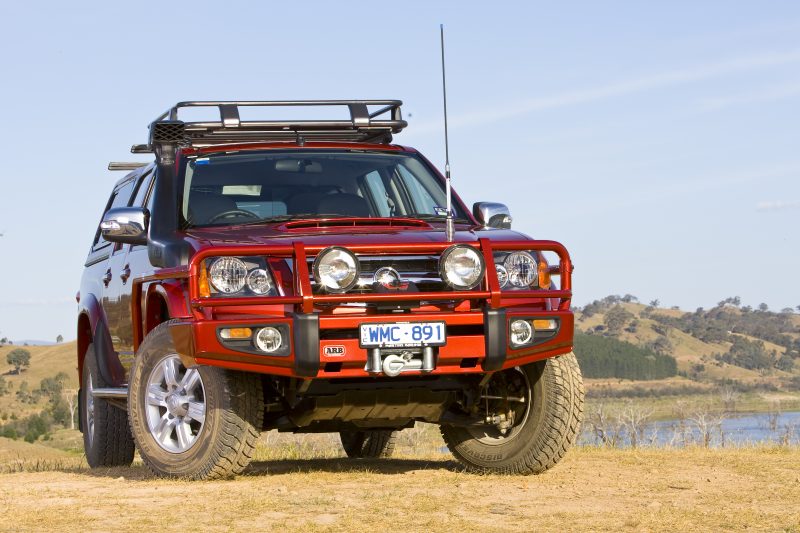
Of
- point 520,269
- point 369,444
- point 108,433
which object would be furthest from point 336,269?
point 369,444

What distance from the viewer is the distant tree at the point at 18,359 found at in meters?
130

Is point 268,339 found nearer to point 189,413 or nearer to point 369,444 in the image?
point 189,413

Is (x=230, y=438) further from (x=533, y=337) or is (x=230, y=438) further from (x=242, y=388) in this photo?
→ (x=533, y=337)

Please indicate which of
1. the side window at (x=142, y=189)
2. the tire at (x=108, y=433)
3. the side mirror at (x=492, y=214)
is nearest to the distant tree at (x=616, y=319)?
the tire at (x=108, y=433)

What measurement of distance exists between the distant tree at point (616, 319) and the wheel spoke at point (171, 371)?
163565 mm

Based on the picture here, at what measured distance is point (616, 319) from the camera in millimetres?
173500

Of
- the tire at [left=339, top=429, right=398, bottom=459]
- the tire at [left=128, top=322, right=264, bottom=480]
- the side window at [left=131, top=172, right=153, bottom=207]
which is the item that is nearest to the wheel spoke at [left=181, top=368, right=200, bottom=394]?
the tire at [left=128, top=322, right=264, bottom=480]

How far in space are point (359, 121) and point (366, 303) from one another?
250cm

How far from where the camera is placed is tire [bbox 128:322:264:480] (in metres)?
7.14

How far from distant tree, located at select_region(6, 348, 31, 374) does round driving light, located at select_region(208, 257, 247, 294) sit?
128187 mm

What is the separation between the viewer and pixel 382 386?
7262mm

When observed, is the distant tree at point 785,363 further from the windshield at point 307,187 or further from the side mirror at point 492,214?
the side mirror at point 492,214

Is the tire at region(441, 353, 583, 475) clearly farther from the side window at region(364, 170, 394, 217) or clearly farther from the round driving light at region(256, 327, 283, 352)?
the round driving light at region(256, 327, 283, 352)

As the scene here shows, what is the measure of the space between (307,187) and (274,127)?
71cm
